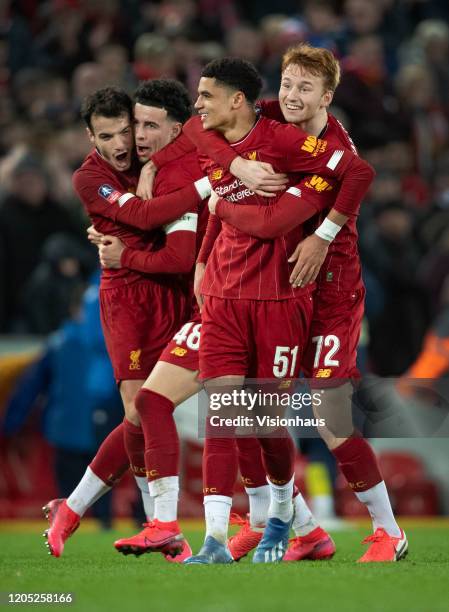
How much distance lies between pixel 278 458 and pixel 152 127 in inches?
77.3

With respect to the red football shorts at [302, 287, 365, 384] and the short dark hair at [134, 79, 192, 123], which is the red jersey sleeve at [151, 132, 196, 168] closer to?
the short dark hair at [134, 79, 192, 123]

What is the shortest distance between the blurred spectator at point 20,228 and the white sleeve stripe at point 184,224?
584 centimetres

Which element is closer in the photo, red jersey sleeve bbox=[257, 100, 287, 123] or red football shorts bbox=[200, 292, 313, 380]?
red football shorts bbox=[200, 292, 313, 380]

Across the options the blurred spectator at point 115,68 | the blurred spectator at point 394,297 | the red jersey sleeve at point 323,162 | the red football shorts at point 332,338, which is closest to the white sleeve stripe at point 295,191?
the red jersey sleeve at point 323,162

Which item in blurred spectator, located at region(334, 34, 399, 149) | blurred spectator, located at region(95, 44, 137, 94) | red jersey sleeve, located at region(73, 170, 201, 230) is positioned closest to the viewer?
red jersey sleeve, located at region(73, 170, 201, 230)

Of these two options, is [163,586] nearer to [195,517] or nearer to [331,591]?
[331,591]

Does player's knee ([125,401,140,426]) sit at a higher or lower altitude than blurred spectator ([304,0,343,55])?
lower

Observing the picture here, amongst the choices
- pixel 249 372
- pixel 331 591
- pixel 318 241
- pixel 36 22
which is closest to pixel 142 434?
pixel 249 372

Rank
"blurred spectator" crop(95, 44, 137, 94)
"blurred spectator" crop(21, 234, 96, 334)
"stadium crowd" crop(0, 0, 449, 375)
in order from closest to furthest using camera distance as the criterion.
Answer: "blurred spectator" crop(21, 234, 96, 334) < "stadium crowd" crop(0, 0, 449, 375) < "blurred spectator" crop(95, 44, 137, 94)

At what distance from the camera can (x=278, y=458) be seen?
291 inches

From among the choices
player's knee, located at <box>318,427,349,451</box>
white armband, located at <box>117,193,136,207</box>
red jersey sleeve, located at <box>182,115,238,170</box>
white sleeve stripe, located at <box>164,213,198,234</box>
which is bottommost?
player's knee, located at <box>318,427,349,451</box>

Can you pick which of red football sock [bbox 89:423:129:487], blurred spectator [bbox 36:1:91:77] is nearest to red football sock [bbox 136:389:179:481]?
red football sock [bbox 89:423:129:487]

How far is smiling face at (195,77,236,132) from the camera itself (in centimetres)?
720

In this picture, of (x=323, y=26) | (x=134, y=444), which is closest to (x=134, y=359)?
(x=134, y=444)
